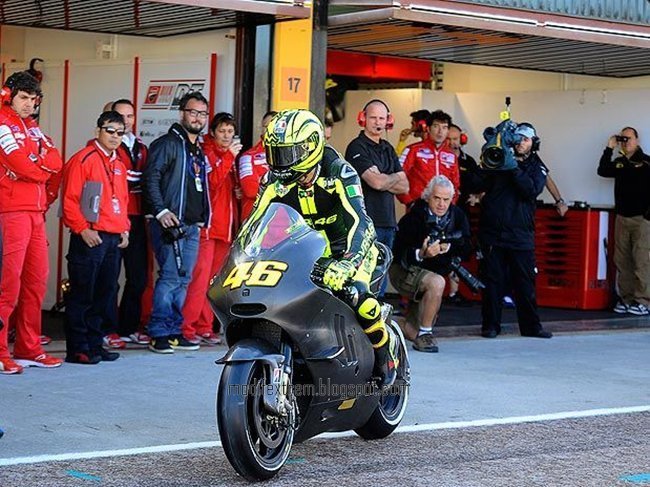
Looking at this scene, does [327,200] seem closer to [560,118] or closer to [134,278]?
[134,278]

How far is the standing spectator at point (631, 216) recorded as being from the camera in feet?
50.5

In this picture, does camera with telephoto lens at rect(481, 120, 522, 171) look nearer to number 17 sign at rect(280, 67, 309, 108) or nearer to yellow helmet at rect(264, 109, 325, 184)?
number 17 sign at rect(280, 67, 309, 108)

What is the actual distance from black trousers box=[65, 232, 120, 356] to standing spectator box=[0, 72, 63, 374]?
22 cm

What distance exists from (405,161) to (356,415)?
23.6ft

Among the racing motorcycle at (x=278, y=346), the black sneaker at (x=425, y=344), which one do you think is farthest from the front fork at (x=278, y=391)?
the black sneaker at (x=425, y=344)

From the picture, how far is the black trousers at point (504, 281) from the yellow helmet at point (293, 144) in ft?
19.6

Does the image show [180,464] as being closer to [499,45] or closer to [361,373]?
[361,373]

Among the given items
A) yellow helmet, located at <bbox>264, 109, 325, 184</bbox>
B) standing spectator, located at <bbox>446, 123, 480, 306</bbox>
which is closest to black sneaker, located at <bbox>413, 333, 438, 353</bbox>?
standing spectator, located at <bbox>446, 123, 480, 306</bbox>

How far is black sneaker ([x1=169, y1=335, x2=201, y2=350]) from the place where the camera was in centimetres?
1124

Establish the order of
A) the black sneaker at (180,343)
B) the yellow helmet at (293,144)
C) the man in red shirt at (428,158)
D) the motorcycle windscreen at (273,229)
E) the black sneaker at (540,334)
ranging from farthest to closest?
the man in red shirt at (428,158) < the black sneaker at (540,334) < the black sneaker at (180,343) < the yellow helmet at (293,144) < the motorcycle windscreen at (273,229)

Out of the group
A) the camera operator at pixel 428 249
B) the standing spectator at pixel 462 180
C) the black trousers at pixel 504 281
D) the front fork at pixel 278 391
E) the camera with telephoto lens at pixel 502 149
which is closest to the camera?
the front fork at pixel 278 391

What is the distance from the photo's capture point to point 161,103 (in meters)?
→ 12.3

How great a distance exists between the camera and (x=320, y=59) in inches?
480

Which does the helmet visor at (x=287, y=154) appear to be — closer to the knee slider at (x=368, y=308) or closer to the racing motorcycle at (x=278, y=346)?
the racing motorcycle at (x=278, y=346)
